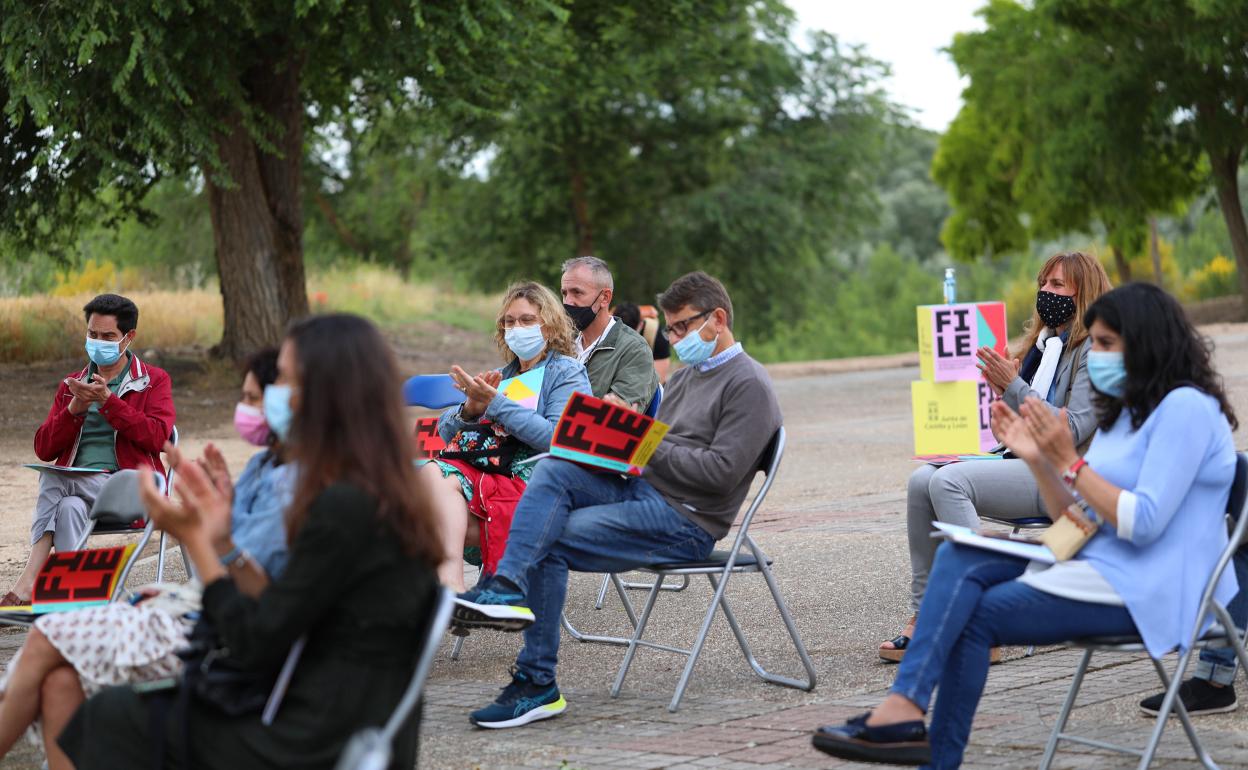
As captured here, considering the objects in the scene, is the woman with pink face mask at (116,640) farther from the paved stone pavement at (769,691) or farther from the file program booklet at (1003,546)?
the file program booklet at (1003,546)

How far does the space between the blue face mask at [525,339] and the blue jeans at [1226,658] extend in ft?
9.28

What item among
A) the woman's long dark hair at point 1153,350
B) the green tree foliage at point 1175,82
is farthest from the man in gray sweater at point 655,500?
the green tree foliage at point 1175,82

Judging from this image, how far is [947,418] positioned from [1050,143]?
31.6 m

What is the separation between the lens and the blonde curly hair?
660 centimetres

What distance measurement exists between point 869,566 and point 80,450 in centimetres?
403

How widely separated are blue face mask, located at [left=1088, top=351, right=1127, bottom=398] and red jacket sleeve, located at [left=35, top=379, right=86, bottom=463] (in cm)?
482

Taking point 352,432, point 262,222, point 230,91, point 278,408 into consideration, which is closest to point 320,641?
point 352,432

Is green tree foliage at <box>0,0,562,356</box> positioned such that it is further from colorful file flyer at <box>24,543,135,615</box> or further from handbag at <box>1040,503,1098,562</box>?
handbag at <box>1040,503,1098,562</box>

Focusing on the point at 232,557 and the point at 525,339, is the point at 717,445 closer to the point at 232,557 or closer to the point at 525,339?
the point at 525,339

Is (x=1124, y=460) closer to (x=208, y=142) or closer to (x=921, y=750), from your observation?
(x=921, y=750)

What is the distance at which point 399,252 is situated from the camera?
52188mm

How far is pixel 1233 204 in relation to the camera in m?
36.3

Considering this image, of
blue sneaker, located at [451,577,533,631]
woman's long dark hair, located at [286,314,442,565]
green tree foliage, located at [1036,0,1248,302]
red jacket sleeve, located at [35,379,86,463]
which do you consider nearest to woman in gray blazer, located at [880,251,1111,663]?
blue sneaker, located at [451,577,533,631]

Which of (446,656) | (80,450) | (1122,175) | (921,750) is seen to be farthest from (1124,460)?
(1122,175)
